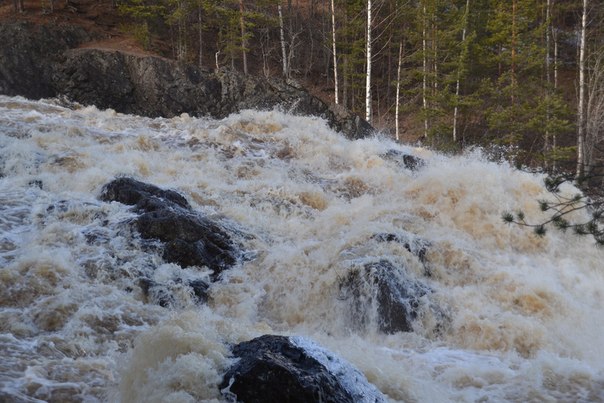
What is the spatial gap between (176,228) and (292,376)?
15.4 ft

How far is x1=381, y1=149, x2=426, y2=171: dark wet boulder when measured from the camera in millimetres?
14258

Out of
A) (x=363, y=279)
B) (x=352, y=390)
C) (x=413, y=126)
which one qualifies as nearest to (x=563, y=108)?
(x=413, y=126)

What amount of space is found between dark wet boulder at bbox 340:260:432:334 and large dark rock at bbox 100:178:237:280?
2.11 meters

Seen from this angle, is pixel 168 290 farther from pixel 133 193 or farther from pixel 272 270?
pixel 133 193

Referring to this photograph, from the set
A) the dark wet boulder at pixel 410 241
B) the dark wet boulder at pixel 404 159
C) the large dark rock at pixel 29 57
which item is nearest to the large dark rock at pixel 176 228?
the dark wet boulder at pixel 410 241

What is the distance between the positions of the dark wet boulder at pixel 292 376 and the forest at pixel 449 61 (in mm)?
14263

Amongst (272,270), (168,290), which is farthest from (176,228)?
(272,270)

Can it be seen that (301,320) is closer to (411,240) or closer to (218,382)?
(411,240)

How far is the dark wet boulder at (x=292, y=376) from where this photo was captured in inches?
162

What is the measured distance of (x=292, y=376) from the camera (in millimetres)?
4176

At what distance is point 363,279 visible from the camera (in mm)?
7719

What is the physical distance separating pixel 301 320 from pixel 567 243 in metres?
5.59

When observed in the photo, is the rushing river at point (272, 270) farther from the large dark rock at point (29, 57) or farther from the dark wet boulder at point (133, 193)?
the large dark rock at point (29, 57)

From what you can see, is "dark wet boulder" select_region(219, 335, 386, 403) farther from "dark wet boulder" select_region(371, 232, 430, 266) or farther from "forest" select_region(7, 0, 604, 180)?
"forest" select_region(7, 0, 604, 180)
